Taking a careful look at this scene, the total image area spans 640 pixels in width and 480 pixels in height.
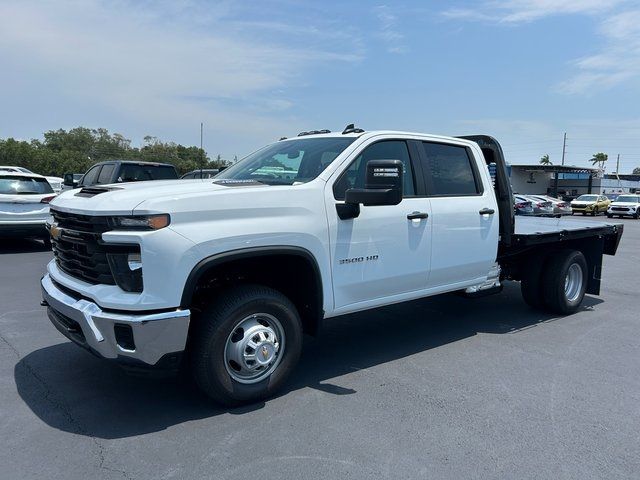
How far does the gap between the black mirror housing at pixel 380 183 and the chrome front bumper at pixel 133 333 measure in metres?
1.55

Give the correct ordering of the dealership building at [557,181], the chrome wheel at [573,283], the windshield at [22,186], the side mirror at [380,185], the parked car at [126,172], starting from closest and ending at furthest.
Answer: the side mirror at [380,185]
the chrome wheel at [573,283]
the windshield at [22,186]
the parked car at [126,172]
the dealership building at [557,181]

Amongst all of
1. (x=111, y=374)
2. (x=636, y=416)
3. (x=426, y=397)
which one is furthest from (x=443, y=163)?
(x=111, y=374)

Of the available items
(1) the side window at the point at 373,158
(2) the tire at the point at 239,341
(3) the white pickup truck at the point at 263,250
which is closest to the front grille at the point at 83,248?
(3) the white pickup truck at the point at 263,250

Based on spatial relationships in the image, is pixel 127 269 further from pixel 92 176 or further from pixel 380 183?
pixel 92 176

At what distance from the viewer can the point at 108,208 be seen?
3379mm

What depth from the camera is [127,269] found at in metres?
3.34

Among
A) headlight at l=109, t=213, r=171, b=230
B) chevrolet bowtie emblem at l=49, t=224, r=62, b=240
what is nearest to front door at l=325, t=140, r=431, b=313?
headlight at l=109, t=213, r=171, b=230

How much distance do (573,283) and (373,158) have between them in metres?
3.98

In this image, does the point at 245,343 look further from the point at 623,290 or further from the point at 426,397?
the point at 623,290

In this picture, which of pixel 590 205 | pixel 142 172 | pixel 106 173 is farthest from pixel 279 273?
pixel 590 205

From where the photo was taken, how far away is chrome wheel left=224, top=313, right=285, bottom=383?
12.3ft

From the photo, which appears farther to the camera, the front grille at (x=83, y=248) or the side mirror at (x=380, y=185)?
the side mirror at (x=380, y=185)

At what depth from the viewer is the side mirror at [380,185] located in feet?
12.8

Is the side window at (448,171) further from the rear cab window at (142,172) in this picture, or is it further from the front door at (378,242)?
the rear cab window at (142,172)
